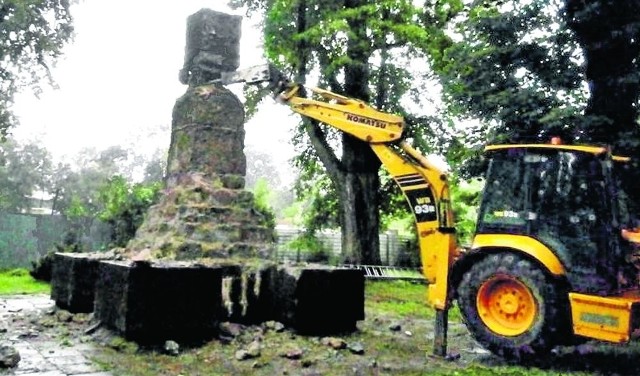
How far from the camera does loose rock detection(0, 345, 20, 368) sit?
4.99 m

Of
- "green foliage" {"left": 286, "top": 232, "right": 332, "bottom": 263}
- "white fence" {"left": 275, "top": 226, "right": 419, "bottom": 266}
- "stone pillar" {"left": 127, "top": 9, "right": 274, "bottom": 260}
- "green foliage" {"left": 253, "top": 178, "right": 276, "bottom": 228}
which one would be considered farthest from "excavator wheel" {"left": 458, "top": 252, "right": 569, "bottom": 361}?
"green foliage" {"left": 286, "top": 232, "right": 332, "bottom": 263}

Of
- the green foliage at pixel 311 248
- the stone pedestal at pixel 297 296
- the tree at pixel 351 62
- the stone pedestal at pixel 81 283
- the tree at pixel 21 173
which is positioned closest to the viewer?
the stone pedestal at pixel 297 296

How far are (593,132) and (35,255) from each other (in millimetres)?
15163

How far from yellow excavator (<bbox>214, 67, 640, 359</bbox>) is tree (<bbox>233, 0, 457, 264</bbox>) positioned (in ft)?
27.6

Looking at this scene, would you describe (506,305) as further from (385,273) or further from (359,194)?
(385,273)

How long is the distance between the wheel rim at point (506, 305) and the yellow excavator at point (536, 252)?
1cm

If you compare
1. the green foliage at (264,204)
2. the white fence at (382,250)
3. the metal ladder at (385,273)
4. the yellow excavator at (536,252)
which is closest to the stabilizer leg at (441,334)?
the yellow excavator at (536,252)

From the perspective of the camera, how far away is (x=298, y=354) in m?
6.03

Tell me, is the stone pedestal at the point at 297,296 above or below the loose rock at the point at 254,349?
above

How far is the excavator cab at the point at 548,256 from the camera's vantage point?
546 centimetres

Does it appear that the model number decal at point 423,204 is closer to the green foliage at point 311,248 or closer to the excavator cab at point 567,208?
the excavator cab at point 567,208

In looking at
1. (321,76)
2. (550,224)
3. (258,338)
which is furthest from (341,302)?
(321,76)

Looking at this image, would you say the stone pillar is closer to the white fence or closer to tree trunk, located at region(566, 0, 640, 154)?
tree trunk, located at region(566, 0, 640, 154)

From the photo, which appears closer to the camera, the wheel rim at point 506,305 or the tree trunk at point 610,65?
the wheel rim at point 506,305
